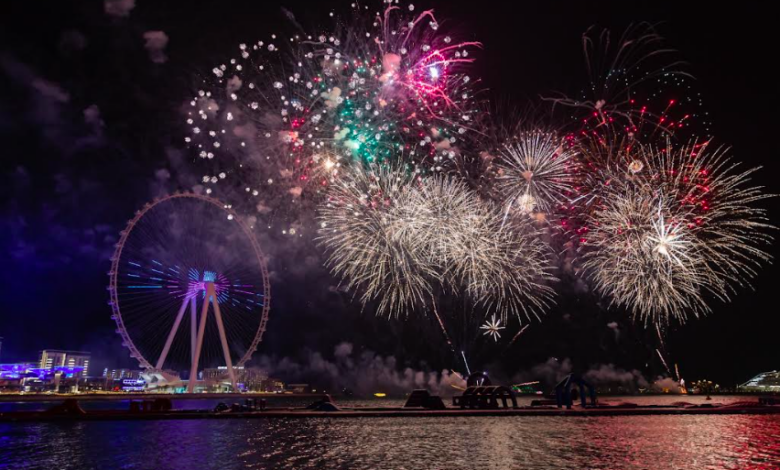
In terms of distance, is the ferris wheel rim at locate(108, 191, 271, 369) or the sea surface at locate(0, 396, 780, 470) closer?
the sea surface at locate(0, 396, 780, 470)

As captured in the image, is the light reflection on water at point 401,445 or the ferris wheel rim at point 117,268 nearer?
the light reflection on water at point 401,445

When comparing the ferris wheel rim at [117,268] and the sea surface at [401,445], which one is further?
the ferris wheel rim at [117,268]

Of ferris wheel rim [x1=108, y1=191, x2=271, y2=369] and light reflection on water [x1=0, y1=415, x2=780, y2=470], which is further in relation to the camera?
ferris wheel rim [x1=108, y1=191, x2=271, y2=369]

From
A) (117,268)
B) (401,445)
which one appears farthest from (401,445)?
(117,268)

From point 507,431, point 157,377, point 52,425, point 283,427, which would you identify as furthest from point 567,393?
point 157,377

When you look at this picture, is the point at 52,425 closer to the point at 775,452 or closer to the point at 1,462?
the point at 1,462

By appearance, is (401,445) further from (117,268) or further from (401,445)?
(117,268)
